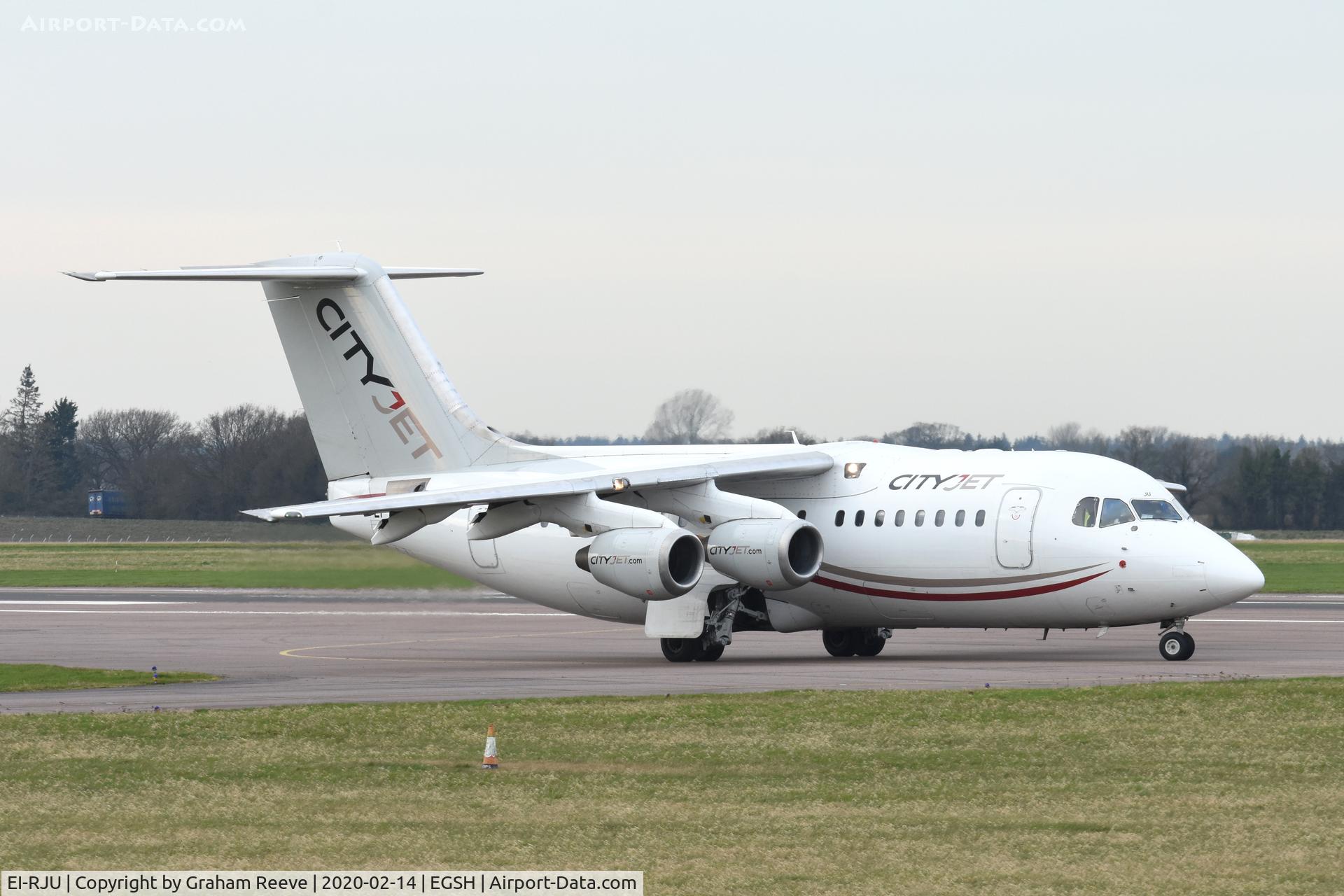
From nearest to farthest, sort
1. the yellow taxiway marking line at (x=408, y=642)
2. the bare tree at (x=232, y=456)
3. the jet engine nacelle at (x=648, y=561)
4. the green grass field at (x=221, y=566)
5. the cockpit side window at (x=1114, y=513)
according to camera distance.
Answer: the cockpit side window at (x=1114, y=513) < the jet engine nacelle at (x=648, y=561) < the yellow taxiway marking line at (x=408, y=642) < the green grass field at (x=221, y=566) < the bare tree at (x=232, y=456)

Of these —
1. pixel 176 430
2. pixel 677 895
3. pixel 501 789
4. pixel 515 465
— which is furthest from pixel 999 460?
pixel 176 430

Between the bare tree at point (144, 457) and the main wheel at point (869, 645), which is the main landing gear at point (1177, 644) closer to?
the main wheel at point (869, 645)

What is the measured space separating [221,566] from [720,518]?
44.2 m

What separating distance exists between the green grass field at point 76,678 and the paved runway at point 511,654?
768 mm

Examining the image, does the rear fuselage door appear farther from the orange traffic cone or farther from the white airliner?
the orange traffic cone

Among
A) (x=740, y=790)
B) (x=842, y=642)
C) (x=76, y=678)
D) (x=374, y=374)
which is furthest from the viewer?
(x=374, y=374)

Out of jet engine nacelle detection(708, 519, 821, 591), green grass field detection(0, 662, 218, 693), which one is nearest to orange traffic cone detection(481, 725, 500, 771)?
green grass field detection(0, 662, 218, 693)

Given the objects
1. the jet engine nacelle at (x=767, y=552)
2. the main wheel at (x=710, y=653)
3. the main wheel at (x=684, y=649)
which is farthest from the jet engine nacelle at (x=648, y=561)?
the main wheel at (x=710, y=653)

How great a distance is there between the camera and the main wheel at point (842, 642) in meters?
30.4

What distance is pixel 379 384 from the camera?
31938mm

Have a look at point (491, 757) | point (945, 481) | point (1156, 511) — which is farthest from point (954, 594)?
point (491, 757)

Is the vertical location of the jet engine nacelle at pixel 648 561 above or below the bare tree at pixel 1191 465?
below

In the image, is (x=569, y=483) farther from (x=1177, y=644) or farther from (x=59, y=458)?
(x=59, y=458)

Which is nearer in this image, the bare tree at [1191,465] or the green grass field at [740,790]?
the green grass field at [740,790]
